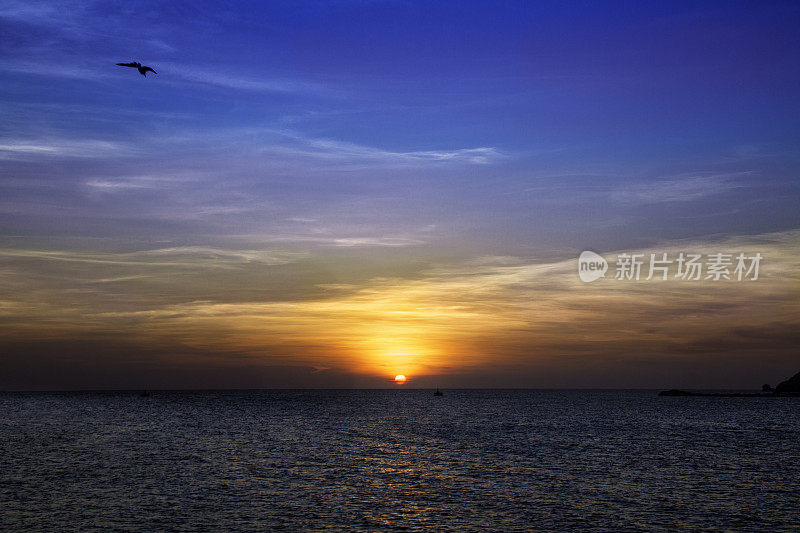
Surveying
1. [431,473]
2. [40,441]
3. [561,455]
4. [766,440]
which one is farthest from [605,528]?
[40,441]

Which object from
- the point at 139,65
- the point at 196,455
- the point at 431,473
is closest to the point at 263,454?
the point at 196,455

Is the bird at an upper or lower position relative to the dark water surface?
upper

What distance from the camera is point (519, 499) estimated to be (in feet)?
150

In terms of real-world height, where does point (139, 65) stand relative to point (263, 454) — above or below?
above

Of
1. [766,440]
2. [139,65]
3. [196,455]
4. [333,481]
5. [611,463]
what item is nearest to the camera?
[139,65]

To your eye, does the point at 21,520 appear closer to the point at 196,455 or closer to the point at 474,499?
the point at 474,499

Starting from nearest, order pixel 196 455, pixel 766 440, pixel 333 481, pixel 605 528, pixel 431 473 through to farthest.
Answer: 1. pixel 605 528
2. pixel 333 481
3. pixel 431 473
4. pixel 196 455
5. pixel 766 440

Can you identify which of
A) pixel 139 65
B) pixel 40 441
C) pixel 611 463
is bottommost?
pixel 40 441

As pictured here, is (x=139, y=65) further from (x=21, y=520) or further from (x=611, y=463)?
(x=611, y=463)

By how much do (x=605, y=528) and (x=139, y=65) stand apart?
3878 cm

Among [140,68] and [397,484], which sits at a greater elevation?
[140,68]

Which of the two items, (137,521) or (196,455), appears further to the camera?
(196,455)

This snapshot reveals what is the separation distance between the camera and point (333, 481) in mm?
53312

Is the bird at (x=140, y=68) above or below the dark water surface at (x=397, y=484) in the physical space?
above
